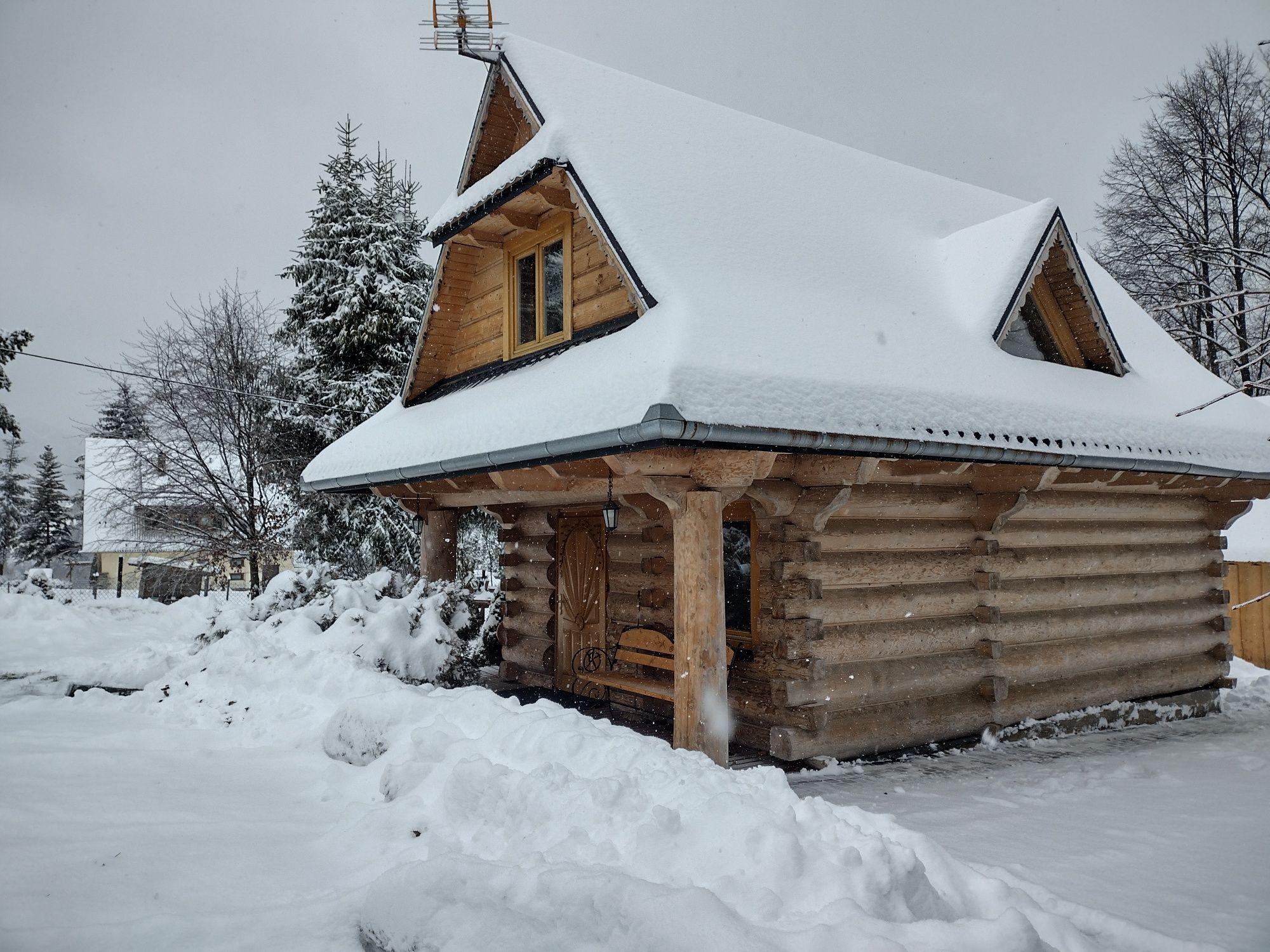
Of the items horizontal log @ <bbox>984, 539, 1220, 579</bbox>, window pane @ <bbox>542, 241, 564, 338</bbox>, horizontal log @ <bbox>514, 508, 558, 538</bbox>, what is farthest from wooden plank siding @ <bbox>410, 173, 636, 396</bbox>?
horizontal log @ <bbox>984, 539, 1220, 579</bbox>

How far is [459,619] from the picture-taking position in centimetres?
912

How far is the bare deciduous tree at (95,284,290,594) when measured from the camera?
17.5m

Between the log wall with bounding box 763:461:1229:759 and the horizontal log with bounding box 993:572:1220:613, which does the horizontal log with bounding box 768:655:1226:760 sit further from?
the horizontal log with bounding box 993:572:1220:613

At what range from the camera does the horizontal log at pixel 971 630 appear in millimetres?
7168

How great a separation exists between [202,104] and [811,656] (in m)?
28.5

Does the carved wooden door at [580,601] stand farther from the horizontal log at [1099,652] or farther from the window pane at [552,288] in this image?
the horizontal log at [1099,652]

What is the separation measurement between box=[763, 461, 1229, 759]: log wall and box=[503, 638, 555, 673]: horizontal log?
13.4ft

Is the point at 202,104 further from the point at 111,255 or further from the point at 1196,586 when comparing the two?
the point at 1196,586

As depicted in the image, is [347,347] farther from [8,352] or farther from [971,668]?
[971,668]

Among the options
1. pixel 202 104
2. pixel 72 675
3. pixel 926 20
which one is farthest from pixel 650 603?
pixel 926 20

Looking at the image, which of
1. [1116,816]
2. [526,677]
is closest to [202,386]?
[526,677]

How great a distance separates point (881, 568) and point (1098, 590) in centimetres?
340

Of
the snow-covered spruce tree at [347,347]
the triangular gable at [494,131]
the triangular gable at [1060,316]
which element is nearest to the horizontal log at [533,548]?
the triangular gable at [494,131]

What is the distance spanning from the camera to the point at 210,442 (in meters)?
18.7
